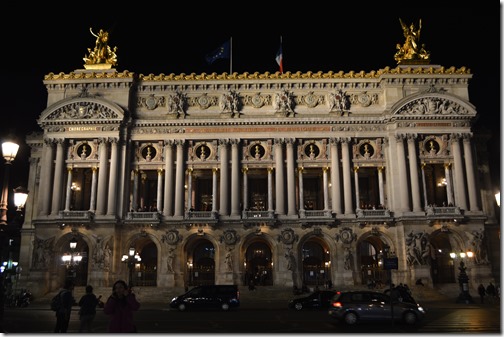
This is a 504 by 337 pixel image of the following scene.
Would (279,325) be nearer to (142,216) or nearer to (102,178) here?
(142,216)

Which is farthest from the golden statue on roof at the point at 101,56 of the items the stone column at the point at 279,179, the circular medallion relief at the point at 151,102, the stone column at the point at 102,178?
the stone column at the point at 279,179

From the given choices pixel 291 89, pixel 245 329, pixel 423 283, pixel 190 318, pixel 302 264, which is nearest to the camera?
pixel 245 329

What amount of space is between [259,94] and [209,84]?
530 centimetres

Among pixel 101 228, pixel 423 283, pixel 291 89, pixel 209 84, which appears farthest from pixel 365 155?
pixel 101 228

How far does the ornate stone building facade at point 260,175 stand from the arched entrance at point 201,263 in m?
0.13

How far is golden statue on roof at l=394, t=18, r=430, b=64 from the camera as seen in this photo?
5386 cm

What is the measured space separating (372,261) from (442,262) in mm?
6848

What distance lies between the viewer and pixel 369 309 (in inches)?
982

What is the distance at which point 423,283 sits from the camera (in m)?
45.9

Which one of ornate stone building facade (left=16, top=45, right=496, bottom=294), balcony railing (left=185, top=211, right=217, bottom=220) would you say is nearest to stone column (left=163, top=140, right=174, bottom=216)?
ornate stone building facade (left=16, top=45, right=496, bottom=294)

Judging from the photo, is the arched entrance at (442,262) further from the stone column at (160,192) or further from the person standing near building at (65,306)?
the person standing near building at (65,306)

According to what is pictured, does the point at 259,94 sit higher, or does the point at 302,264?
the point at 259,94

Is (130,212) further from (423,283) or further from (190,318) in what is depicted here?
(423,283)

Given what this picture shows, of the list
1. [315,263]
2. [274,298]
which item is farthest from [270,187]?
[274,298]
